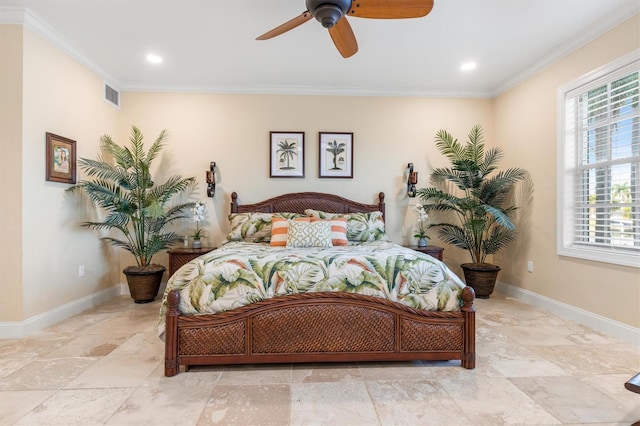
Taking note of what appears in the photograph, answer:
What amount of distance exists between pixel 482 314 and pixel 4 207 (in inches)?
186

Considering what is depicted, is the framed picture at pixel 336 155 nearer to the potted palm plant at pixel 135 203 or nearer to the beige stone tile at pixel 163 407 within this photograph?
the potted palm plant at pixel 135 203

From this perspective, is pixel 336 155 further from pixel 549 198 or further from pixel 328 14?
pixel 549 198

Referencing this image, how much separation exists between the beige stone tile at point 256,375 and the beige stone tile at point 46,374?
1030 mm

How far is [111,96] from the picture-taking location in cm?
400

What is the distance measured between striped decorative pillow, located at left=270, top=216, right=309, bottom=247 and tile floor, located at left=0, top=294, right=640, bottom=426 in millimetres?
1336

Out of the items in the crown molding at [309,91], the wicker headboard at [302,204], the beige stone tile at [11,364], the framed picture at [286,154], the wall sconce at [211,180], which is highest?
the crown molding at [309,91]

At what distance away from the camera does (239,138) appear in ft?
14.0

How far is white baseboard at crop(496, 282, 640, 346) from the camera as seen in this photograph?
2.64 m

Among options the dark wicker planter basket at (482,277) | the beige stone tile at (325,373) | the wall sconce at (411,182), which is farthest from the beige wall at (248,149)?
the beige stone tile at (325,373)

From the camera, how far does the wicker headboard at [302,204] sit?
4.15m

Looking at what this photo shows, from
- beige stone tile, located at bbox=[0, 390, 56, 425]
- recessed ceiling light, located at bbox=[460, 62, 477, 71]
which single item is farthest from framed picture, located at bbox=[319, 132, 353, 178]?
beige stone tile, located at bbox=[0, 390, 56, 425]

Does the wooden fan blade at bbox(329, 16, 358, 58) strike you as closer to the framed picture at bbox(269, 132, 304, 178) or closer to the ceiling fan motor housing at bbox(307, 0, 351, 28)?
the ceiling fan motor housing at bbox(307, 0, 351, 28)

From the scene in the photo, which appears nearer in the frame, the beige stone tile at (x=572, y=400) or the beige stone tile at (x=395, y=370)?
the beige stone tile at (x=572, y=400)

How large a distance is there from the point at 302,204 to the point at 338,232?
993 millimetres
